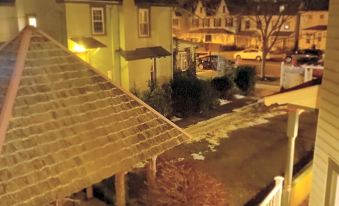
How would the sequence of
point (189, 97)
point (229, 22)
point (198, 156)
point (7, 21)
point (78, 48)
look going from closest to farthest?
point (198, 156) → point (78, 48) → point (189, 97) → point (7, 21) → point (229, 22)

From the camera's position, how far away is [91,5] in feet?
60.6

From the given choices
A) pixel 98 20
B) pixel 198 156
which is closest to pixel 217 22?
pixel 98 20

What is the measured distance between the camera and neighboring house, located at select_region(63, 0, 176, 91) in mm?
17938

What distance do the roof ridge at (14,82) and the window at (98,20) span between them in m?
11.9

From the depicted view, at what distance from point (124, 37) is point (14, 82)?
13670 millimetres

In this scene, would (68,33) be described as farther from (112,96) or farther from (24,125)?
(24,125)

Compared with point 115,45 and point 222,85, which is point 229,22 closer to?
point 222,85

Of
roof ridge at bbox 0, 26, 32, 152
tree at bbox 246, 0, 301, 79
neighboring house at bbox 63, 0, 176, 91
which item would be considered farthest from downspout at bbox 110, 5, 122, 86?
tree at bbox 246, 0, 301, 79

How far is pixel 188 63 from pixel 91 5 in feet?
31.1

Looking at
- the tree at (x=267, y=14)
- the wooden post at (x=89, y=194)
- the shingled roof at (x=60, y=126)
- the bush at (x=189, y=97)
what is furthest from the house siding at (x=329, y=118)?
the tree at (x=267, y=14)

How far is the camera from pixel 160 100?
56.3 feet

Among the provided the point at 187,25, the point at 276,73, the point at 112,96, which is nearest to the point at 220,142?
the point at 112,96

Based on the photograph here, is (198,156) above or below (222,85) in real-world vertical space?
below

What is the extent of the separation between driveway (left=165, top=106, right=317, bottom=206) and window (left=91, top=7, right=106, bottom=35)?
701 centimetres
